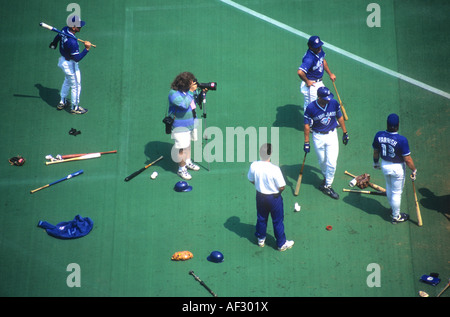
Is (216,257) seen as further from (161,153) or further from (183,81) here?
(183,81)

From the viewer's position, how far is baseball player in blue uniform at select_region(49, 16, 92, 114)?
11.3m

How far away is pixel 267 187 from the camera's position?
848 centimetres

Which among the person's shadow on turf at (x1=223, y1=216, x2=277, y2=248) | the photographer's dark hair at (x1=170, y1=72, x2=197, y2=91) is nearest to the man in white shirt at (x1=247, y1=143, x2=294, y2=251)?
the person's shadow on turf at (x1=223, y1=216, x2=277, y2=248)

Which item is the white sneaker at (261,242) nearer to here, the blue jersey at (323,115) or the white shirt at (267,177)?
the white shirt at (267,177)

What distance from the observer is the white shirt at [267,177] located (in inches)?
330

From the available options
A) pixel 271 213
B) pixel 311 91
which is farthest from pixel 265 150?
pixel 311 91

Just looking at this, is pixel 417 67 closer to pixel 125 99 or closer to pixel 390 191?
pixel 390 191

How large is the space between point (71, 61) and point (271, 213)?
6.00 m

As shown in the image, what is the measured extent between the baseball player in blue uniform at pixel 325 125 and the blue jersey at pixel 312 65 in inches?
50.2

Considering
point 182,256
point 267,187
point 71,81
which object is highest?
point 71,81

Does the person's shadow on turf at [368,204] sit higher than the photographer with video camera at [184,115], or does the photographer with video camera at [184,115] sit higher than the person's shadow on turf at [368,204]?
the photographer with video camera at [184,115]

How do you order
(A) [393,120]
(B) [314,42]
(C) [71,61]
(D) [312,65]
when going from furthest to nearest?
1. (C) [71,61]
2. (D) [312,65]
3. (B) [314,42]
4. (A) [393,120]

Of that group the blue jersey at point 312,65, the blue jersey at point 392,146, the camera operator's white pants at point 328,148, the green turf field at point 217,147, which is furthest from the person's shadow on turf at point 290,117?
the blue jersey at point 392,146

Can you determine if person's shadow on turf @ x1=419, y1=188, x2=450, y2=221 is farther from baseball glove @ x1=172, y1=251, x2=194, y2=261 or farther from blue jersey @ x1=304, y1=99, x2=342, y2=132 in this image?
baseball glove @ x1=172, y1=251, x2=194, y2=261
